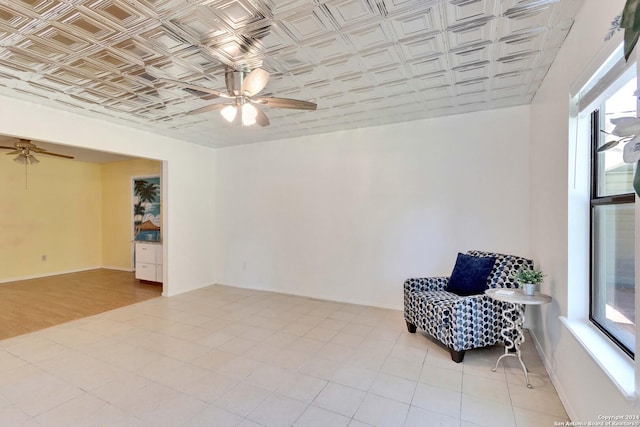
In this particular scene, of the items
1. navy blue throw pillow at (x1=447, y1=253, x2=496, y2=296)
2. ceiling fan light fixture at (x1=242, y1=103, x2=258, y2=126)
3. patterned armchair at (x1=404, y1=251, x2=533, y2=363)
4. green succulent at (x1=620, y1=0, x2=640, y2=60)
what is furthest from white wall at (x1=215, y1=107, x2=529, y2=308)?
green succulent at (x1=620, y1=0, x2=640, y2=60)

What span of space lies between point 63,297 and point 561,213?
6730mm

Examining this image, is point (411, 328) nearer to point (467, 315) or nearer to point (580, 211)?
point (467, 315)

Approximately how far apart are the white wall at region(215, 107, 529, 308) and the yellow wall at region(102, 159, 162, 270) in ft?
9.11

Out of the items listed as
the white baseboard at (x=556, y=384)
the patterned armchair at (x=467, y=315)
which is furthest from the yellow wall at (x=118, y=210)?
the white baseboard at (x=556, y=384)

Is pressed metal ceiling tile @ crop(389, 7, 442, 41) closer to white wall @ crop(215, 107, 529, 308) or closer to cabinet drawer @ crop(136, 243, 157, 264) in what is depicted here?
white wall @ crop(215, 107, 529, 308)

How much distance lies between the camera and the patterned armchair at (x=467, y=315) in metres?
2.73

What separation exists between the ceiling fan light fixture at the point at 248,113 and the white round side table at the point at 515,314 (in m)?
2.61

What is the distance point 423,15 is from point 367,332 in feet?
10.1

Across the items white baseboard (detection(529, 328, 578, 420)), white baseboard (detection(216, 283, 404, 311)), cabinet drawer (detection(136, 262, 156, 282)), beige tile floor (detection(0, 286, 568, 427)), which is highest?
cabinet drawer (detection(136, 262, 156, 282))

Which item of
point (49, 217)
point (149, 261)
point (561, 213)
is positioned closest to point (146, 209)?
point (149, 261)

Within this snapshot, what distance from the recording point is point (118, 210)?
284 inches

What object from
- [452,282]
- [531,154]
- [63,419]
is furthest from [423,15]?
[63,419]

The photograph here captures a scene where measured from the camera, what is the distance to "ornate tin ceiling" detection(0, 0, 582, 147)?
190 cm

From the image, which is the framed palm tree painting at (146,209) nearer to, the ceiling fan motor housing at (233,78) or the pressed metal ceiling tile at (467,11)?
the ceiling fan motor housing at (233,78)
